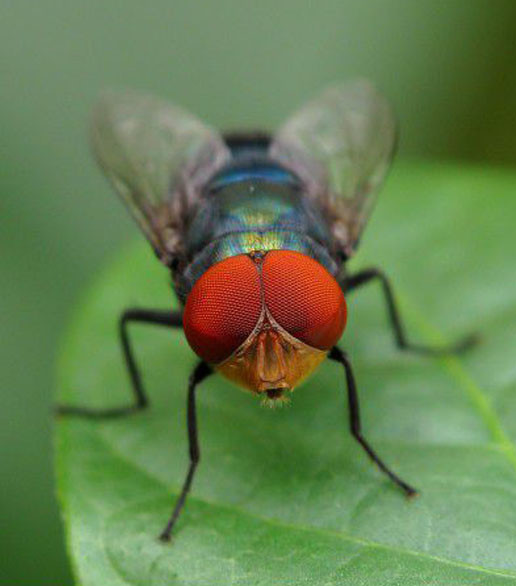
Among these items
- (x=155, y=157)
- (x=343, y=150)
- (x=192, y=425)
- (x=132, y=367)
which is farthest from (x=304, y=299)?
(x=155, y=157)

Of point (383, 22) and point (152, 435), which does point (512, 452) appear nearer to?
point (152, 435)

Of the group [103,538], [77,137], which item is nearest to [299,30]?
[77,137]

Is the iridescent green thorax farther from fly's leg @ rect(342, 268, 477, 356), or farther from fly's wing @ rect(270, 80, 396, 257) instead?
fly's leg @ rect(342, 268, 477, 356)

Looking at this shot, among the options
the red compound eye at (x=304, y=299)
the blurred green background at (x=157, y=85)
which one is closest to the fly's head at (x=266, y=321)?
the red compound eye at (x=304, y=299)

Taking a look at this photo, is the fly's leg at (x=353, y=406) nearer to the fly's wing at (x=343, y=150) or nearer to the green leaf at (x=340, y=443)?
the green leaf at (x=340, y=443)

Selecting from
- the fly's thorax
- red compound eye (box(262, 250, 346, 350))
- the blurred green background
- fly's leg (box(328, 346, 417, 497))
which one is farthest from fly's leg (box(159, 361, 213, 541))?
the blurred green background

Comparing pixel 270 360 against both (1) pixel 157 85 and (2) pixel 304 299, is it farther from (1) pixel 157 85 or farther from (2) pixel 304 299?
(1) pixel 157 85
